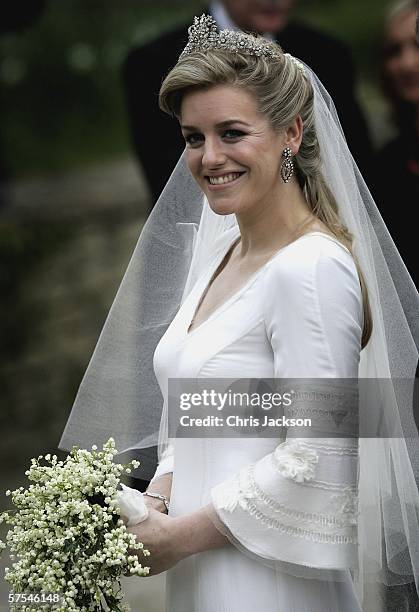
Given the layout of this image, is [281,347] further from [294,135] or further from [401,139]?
[401,139]

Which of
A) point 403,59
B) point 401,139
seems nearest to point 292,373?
point 401,139

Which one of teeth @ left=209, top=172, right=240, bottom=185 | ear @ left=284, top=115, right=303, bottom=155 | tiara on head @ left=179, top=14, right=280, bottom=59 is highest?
tiara on head @ left=179, top=14, right=280, bottom=59

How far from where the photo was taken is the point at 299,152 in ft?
9.77

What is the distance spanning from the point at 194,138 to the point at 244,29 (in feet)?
6.40

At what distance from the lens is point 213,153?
285cm

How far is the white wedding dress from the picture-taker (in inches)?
105

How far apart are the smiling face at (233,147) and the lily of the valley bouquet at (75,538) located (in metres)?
0.66

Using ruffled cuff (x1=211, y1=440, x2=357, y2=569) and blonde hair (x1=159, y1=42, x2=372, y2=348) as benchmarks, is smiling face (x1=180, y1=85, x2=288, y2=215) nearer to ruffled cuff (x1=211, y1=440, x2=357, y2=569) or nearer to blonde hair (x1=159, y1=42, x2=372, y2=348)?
blonde hair (x1=159, y1=42, x2=372, y2=348)

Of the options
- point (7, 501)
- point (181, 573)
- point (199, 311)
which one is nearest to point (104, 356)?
point (199, 311)

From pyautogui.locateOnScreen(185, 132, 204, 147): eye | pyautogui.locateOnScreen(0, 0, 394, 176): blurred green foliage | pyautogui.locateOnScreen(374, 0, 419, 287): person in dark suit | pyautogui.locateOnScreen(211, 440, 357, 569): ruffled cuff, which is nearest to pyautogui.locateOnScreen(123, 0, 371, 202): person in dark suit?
pyautogui.locateOnScreen(374, 0, 419, 287): person in dark suit

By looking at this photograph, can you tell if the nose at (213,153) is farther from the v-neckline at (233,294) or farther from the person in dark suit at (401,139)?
the person in dark suit at (401,139)

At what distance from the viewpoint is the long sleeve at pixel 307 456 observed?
8.75 ft

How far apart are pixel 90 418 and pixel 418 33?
1382 millimetres

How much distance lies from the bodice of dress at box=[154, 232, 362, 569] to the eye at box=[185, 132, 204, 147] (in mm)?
345
